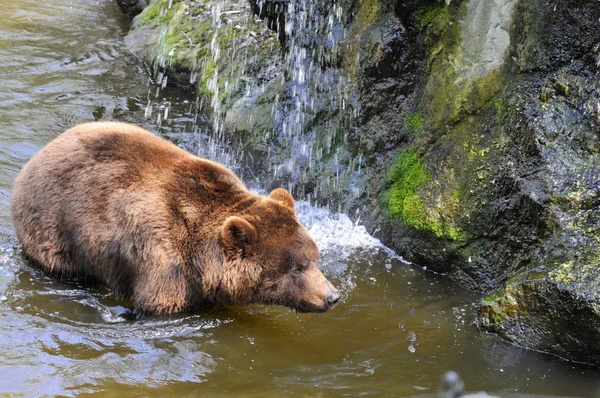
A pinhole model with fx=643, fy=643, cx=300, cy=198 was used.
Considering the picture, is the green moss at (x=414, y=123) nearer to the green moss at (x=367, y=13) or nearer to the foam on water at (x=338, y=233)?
the foam on water at (x=338, y=233)

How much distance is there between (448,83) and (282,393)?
408cm

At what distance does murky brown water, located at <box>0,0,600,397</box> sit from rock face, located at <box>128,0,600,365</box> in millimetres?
352

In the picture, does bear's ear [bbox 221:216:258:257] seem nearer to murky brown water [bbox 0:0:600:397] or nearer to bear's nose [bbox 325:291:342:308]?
murky brown water [bbox 0:0:600:397]

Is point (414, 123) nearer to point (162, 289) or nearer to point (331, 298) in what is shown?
point (331, 298)

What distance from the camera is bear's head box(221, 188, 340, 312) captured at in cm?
575

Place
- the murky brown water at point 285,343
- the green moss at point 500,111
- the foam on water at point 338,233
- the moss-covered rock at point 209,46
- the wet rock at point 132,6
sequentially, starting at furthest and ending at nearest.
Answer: the wet rock at point 132,6, the moss-covered rock at point 209,46, the foam on water at point 338,233, the green moss at point 500,111, the murky brown water at point 285,343

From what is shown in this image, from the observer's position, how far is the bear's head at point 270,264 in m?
5.75

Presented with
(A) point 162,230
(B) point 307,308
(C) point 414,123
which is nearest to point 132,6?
(C) point 414,123

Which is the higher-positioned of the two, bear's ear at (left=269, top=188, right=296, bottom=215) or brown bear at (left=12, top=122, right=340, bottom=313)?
bear's ear at (left=269, top=188, right=296, bottom=215)

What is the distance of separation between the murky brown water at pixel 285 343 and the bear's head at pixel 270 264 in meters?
0.31

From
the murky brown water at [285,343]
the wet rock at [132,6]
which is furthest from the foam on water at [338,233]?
the wet rock at [132,6]

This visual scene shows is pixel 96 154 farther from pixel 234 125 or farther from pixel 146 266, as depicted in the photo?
pixel 234 125

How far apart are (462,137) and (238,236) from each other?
276 centimetres

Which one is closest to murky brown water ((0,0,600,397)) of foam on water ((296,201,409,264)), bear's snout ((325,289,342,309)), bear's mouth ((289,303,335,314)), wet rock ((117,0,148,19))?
foam on water ((296,201,409,264))
